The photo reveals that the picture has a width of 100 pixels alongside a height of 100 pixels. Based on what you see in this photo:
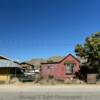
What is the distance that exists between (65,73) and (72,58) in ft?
8.75

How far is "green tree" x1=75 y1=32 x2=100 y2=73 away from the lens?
46688 mm

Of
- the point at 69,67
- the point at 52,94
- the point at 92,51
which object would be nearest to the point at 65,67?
the point at 69,67

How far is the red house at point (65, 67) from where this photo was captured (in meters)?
51.9

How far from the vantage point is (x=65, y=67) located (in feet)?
173

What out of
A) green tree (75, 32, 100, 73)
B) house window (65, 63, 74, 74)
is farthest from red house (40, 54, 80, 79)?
green tree (75, 32, 100, 73)

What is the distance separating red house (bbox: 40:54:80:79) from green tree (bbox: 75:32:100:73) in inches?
148

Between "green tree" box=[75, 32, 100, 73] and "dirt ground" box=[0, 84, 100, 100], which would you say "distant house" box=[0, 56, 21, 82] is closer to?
"green tree" box=[75, 32, 100, 73]

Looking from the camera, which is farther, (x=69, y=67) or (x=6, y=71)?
(x=69, y=67)

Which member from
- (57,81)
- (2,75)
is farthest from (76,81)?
(2,75)

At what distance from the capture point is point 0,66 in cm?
5169

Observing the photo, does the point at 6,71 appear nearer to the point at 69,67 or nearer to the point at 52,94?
the point at 69,67

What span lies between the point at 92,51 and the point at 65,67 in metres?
7.41

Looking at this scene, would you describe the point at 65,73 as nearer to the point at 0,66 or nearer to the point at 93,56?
the point at 93,56

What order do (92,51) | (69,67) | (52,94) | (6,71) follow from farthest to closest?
(69,67) → (6,71) → (92,51) → (52,94)
